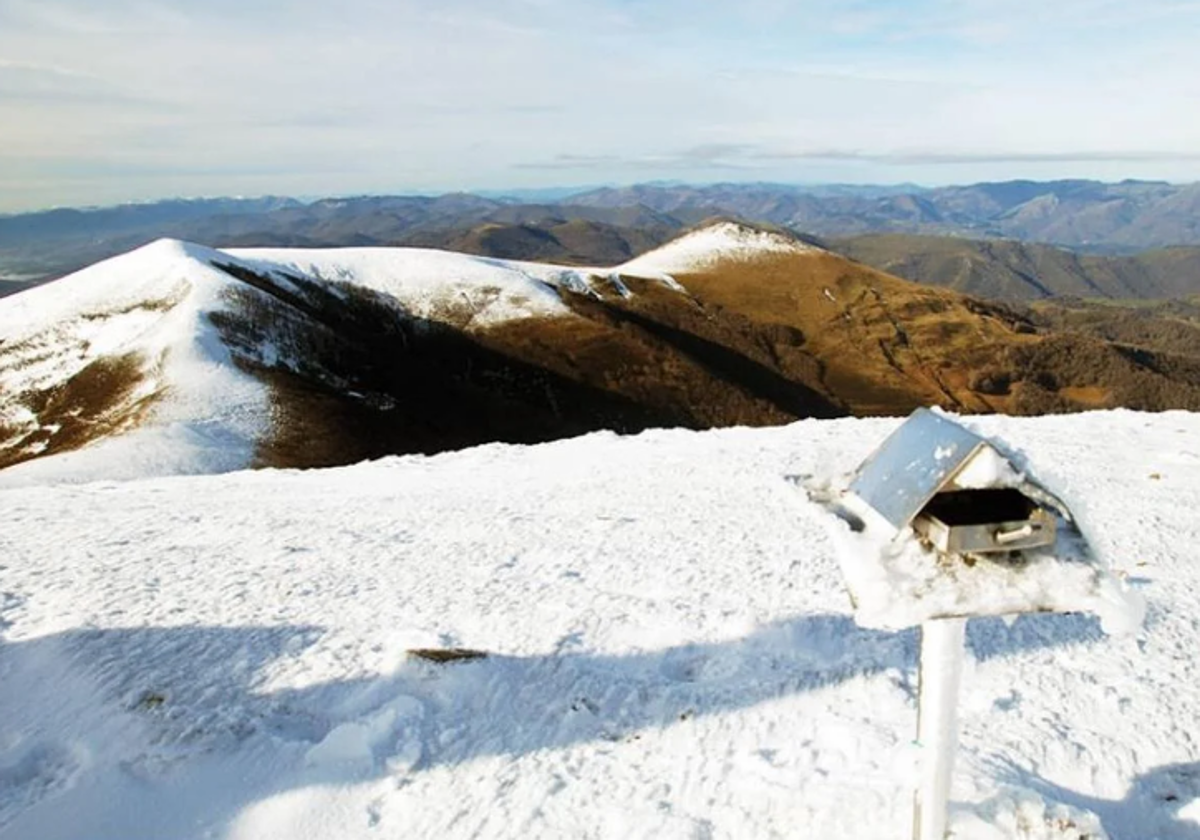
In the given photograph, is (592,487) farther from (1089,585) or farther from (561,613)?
(1089,585)

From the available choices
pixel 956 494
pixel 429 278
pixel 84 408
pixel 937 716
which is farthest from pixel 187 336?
pixel 956 494

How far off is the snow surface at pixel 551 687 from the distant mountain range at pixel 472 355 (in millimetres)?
32515

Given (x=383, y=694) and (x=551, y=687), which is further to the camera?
(x=551, y=687)

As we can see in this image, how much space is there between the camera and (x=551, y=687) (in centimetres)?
966

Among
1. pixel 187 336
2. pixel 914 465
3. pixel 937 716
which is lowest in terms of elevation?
pixel 187 336

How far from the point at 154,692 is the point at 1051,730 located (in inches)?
400

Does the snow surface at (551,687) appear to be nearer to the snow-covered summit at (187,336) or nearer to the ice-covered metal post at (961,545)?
the ice-covered metal post at (961,545)

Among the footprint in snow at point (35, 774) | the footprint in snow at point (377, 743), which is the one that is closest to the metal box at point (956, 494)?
the footprint in snow at point (377, 743)

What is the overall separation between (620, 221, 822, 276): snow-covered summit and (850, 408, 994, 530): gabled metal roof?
435 ft

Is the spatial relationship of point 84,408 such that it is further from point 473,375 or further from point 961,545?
point 961,545

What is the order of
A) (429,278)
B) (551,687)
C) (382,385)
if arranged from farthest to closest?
(429,278)
(382,385)
(551,687)

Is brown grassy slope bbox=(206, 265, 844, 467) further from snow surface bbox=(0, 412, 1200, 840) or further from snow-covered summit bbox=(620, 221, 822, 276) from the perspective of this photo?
snow surface bbox=(0, 412, 1200, 840)

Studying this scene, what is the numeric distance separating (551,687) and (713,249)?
147097 mm

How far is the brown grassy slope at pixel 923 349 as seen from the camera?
108125mm
